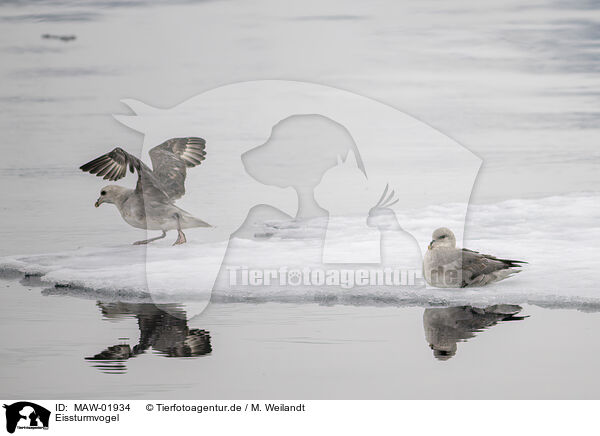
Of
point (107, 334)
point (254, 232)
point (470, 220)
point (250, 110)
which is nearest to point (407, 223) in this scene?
point (470, 220)

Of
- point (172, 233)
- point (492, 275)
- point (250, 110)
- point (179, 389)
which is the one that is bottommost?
point (179, 389)

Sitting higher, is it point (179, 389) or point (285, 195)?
point (285, 195)

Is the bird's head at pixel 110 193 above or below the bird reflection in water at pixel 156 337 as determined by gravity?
above

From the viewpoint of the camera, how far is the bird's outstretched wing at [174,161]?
629 centimetres

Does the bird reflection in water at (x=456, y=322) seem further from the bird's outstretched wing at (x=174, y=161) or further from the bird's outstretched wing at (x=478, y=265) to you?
the bird's outstretched wing at (x=174, y=161)

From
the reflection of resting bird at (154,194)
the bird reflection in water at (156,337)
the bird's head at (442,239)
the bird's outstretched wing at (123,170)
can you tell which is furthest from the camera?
the reflection of resting bird at (154,194)

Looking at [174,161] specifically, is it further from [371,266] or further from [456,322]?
[456,322]

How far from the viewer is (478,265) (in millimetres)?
4953

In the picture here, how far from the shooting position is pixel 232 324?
4516mm

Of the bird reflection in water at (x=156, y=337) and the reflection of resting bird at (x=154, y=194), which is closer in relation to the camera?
the bird reflection in water at (x=156, y=337)

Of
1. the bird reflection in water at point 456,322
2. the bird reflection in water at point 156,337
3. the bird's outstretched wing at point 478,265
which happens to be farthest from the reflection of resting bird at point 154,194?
the bird reflection in water at point 456,322

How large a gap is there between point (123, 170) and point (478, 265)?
2.61 metres

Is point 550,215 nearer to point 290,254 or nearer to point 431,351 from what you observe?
point 290,254

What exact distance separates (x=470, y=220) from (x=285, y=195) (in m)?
1.67
